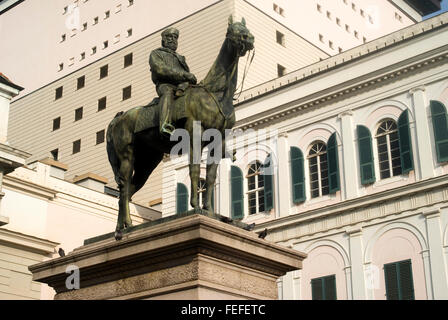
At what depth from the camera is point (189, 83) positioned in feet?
38.7

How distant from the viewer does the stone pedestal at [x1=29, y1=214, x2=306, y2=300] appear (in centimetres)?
984

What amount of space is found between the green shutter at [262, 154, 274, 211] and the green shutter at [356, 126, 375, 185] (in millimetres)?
4563

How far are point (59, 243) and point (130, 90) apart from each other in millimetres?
17447

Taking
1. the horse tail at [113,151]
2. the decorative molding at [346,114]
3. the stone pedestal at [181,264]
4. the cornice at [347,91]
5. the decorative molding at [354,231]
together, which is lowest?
the stone pedestal at [181,264]

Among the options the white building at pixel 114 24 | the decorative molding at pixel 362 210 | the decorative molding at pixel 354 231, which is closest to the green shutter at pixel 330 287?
the decorative molding at pixel 354 231

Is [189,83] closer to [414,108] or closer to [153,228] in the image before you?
[153,228]

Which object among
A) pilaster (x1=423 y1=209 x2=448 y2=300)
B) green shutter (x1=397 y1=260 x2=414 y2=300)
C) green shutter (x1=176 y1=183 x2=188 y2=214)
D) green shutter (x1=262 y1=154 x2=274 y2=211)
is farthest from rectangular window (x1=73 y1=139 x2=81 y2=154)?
pilaster (x1=423 y1=209 x2=448 y2=300)

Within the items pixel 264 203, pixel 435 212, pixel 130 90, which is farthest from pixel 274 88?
pixel 130 90

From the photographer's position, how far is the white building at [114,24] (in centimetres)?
5188

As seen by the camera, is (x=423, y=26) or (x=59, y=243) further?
(x=59, y=243)

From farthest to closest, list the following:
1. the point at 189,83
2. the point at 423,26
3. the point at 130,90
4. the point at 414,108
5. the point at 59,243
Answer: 1. the point at 130,90
2. the point at 59,243
3. the point at 423,26
4. the point at 414,108
5. the point at 189,83

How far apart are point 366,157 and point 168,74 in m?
21.8

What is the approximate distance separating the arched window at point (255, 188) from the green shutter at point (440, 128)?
8.58 m

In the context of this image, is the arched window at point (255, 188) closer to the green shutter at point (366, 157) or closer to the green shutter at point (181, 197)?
the green shutter at point (181, 197)
